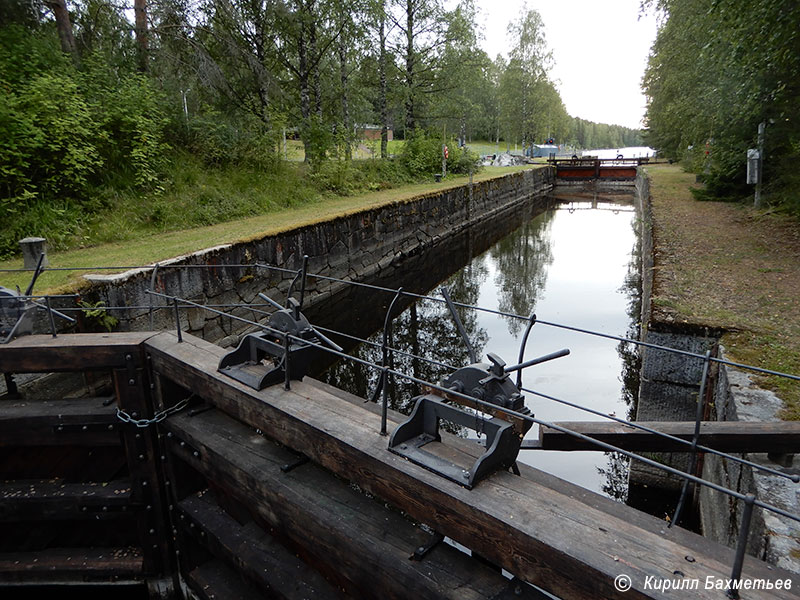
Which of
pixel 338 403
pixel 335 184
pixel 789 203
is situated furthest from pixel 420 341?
pixel 335 184

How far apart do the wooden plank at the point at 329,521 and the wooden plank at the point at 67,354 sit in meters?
0.60

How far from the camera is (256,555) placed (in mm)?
3146

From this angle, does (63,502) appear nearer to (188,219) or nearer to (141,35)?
(188,219)

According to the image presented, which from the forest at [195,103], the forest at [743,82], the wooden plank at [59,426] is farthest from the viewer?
the forest at [195,103]

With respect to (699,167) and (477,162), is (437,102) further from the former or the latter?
(699,167)

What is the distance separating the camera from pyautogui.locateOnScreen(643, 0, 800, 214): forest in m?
8.28

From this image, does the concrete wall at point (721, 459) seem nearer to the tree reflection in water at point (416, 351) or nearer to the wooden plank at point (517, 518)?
the wooden plank at point (517, 518)

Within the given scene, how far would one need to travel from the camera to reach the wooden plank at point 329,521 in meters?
2.25

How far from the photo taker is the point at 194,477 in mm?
3809

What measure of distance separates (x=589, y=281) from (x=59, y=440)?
12.6 metres

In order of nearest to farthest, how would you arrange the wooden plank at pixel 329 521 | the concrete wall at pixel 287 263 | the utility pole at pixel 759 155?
the wooden plank at pixel 329 521, the concrete wall at pixel 287 263, the utility pole at pixel 759 155

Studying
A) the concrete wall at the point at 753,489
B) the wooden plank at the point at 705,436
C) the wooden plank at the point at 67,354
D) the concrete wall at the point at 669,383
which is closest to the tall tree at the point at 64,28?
the wooden plank at the point at 67,354

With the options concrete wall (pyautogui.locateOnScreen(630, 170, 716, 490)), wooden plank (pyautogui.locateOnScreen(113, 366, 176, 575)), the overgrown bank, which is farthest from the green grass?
the overgrown bank

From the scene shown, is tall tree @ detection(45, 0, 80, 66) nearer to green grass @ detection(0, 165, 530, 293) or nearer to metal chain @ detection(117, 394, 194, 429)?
green grass @ detection(0, 165, 530, 293)
